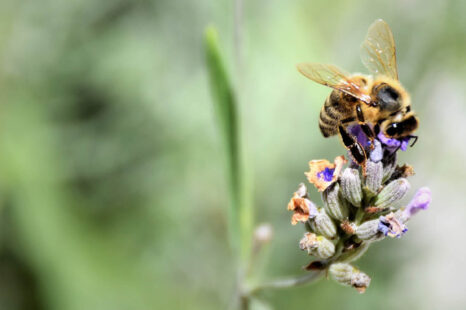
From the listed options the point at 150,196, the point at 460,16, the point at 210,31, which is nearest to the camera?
the point at 210,31

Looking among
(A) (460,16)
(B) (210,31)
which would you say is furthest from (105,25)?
(A) (460,16)

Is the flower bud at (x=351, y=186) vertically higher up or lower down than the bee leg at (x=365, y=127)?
lower down

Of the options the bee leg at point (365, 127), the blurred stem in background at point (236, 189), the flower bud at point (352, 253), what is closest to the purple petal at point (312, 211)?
the flower bud at point (352, 253)

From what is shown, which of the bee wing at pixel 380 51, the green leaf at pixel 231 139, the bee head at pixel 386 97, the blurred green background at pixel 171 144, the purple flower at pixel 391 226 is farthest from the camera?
the blurred green background at pixel 171 144

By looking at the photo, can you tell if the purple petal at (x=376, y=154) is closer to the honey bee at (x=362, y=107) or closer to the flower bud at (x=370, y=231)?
the honey bee at (x=362, y=107)

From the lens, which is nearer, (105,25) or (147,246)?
(147,246)

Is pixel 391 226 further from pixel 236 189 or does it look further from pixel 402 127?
pixel 236 189

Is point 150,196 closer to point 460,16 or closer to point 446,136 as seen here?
point 446,136
